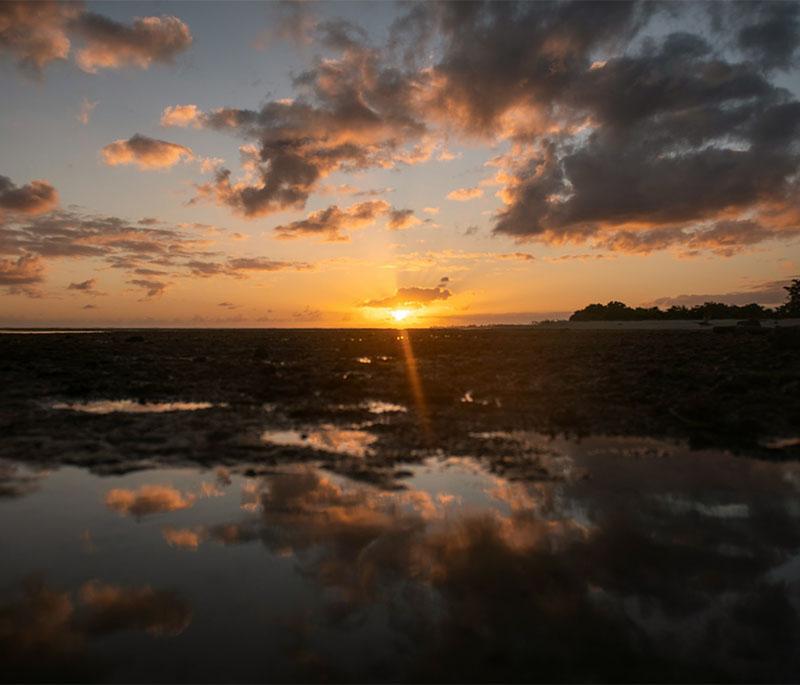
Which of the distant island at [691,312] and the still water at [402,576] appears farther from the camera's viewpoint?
the distant island at [691,312]

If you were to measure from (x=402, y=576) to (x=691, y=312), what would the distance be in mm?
94027

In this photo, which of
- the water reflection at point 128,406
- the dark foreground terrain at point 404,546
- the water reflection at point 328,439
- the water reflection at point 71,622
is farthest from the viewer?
the water reflection at point 128,406

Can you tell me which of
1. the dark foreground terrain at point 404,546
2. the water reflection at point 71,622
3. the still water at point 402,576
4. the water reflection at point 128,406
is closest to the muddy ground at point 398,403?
the dark foreground terrain at point 404,546

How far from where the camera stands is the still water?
391 cm

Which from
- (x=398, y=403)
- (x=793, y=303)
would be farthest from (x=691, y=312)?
(x=398, y=403)

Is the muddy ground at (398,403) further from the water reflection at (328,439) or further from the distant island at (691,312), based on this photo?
the distant island at (691,312)

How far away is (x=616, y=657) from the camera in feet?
12.8

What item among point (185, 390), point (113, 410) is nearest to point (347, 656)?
point (113, 410)

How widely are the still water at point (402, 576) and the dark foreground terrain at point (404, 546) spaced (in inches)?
1.0

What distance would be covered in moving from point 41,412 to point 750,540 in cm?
1606

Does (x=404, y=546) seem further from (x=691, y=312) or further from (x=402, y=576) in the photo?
(x=691, y=312)

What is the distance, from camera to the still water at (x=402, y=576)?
12.8 feet

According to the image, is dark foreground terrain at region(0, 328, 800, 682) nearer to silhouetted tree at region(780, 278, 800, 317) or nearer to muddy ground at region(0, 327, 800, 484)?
muddy ground at region(0, 327, 800, 484)

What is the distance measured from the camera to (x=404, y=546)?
19.2 ft
